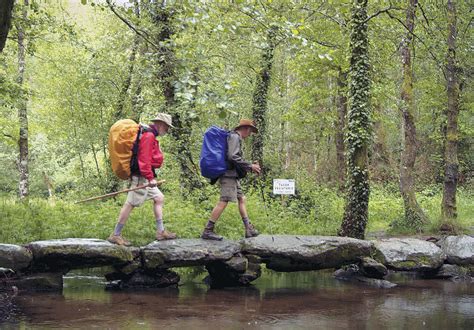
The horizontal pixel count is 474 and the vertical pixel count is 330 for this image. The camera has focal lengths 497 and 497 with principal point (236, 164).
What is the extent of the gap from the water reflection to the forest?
2591mm

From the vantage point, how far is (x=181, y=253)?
872 centimetres

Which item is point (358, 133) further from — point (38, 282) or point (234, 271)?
point (38, 282)

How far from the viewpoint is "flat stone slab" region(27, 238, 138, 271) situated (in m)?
8.33

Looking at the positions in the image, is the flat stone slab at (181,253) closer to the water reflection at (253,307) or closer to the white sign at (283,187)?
the water reflection at (253,307)

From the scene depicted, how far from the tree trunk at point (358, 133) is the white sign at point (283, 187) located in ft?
4.98

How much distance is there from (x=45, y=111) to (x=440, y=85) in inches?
673

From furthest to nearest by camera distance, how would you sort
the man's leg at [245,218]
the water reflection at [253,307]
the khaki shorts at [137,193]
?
the man's leg at [245,218]
the khaki shorts at [137,193]
the water reflection at [253,307]

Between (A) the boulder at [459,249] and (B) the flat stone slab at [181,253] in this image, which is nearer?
(B) the flat stone slab at [181,253]

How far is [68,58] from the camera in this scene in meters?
19.8

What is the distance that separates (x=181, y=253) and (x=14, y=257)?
2724 mm

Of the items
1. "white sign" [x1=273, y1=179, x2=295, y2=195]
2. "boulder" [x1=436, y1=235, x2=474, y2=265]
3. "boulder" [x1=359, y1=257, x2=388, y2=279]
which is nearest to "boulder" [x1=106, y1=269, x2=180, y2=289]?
"white sign" [x1=273, y1=179, x2=295, y2=195]

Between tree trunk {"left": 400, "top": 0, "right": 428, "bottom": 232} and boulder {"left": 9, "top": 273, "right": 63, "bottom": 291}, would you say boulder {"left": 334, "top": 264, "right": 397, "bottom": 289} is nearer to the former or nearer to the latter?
tree trunk {"left": 400, "top": 0, "right": 428, "bottom": 232}

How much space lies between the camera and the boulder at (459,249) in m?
11.0

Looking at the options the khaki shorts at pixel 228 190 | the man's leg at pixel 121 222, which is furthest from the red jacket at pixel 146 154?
the khaki shorts at pixel 228 190
